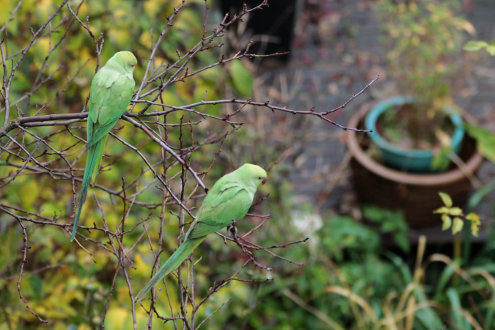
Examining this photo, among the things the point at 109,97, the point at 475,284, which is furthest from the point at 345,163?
the point at 109,97

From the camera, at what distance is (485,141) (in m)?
3.77

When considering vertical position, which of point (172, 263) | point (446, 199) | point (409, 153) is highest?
point (172, 263)

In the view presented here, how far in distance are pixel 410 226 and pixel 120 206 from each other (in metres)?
2.31

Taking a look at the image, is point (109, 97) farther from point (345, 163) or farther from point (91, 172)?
point (345, 163)

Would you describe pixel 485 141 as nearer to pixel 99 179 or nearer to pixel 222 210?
pixel 99 179

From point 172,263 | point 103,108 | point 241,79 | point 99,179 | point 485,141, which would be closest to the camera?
point 172,263

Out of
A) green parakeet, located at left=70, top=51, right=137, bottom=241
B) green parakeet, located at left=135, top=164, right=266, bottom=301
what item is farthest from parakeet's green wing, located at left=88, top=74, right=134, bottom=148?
green parakeet, located at left=135, top=164, right=266, bottom=301

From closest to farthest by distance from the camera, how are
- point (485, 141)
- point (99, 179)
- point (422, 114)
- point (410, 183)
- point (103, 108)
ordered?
point (103, 108)
point (99, 179)
point (485, 141)
point (410, 183)
point (422, 114)

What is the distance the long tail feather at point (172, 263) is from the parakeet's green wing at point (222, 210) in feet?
0.09

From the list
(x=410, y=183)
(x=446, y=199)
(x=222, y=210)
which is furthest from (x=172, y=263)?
(x=410, y=183)

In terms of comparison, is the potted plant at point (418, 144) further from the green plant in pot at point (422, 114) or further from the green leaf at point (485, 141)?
the green leaf at point (485, 141)

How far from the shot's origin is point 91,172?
1502 mm

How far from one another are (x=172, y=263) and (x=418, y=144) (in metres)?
3.18

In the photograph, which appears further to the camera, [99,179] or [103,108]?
[99,179]
